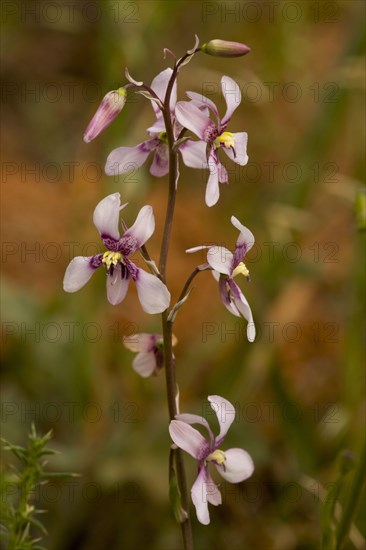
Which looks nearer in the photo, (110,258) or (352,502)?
(110,258)

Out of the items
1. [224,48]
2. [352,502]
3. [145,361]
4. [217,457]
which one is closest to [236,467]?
[217,457]

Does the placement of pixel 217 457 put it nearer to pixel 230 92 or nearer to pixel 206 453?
pixel 206 453

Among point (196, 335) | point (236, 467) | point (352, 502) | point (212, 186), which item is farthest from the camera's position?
point (196, 335)

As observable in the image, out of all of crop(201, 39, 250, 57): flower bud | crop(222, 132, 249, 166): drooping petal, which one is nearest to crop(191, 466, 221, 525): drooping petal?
crop(222, 132, 249, 166): drooping petal

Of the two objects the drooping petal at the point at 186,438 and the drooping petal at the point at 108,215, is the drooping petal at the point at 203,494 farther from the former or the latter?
the drooping petal at the point at 108,215

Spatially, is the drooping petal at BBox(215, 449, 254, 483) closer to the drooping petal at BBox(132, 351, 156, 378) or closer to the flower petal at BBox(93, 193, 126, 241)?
the drooping petal at BBox(132, 351, 156, 378)

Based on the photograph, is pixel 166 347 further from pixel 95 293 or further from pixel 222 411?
pixel 95 293
